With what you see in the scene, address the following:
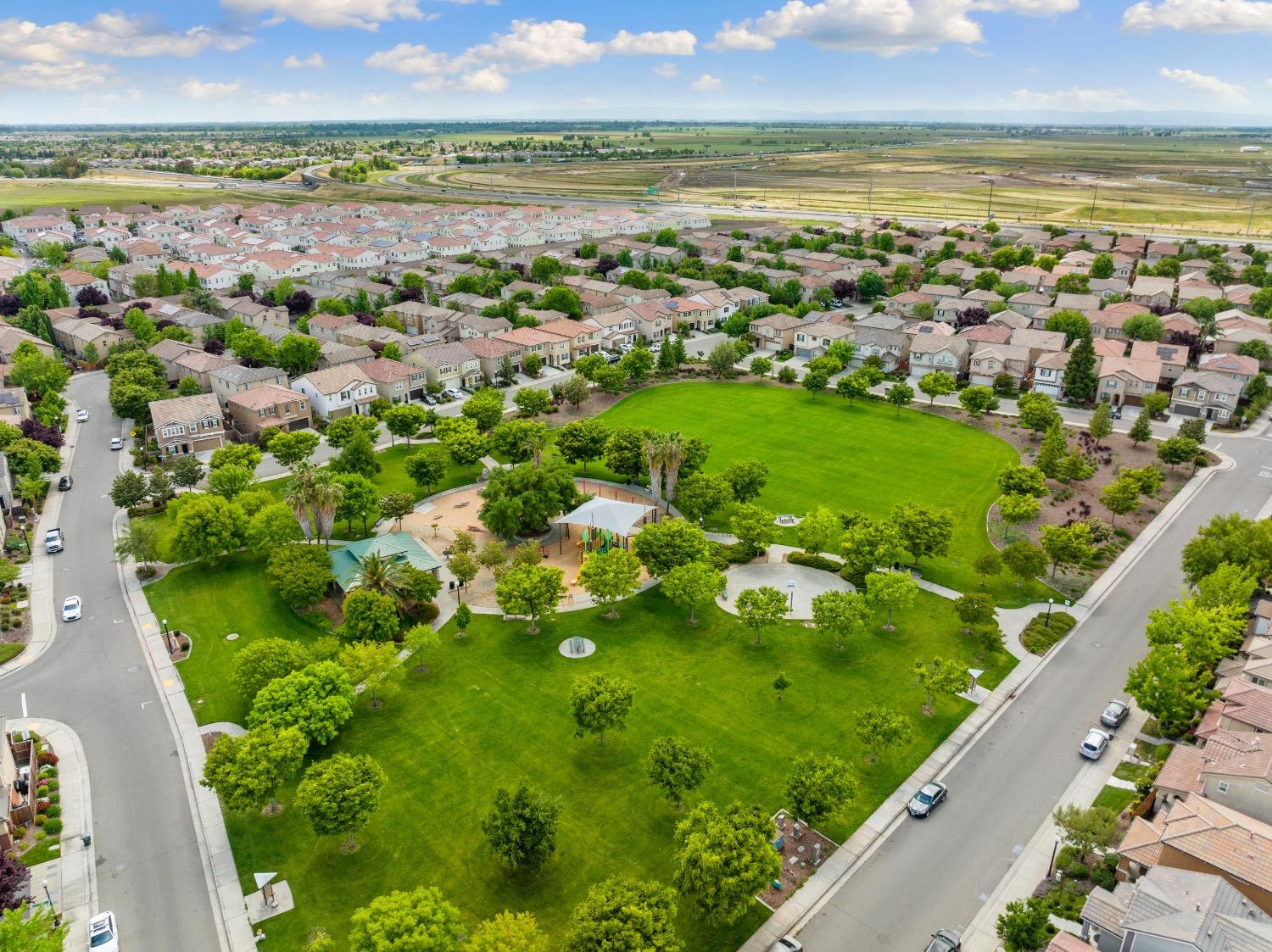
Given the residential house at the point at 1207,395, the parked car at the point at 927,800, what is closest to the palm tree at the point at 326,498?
the parked car at the point at 927,800

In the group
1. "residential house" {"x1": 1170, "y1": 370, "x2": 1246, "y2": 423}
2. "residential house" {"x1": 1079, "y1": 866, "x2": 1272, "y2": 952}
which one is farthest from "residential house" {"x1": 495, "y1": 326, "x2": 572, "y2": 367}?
"residential house" {"x1": 1079, "y1": 866, "x2": 1272, "y2": 952}

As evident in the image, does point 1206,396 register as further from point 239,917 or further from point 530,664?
point 239,917

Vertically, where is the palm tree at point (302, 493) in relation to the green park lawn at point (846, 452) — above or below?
above

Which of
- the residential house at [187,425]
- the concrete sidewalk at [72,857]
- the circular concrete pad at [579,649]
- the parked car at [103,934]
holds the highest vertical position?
the residential house at [187,425]

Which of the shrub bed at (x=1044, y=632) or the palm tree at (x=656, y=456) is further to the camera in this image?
the palm tree at (x=656, y=456)

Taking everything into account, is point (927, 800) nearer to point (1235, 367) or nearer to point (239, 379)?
point (1235, 367)

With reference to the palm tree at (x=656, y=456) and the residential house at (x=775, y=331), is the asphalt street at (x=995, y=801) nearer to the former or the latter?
the palm tree at (x=656, y=456)

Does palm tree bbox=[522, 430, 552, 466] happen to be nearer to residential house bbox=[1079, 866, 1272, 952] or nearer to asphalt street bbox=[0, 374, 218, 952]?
asphalt street bbox=[0, 374, 218, 952]
